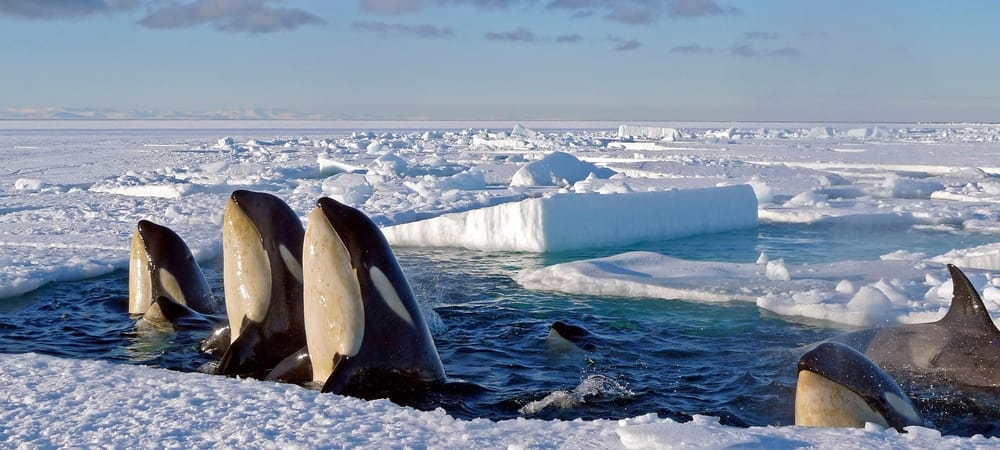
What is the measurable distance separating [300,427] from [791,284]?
22.1 feet

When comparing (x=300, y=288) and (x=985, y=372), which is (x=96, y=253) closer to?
(x=300, y=288)

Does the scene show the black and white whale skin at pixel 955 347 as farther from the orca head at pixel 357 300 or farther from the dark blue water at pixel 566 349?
the orca head at pixel 357 300

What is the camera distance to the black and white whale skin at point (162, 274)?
7832mm

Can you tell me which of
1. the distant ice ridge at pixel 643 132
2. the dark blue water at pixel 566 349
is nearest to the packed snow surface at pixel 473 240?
the dark blue water at pixel 566 349

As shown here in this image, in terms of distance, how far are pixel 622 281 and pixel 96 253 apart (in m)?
6.43

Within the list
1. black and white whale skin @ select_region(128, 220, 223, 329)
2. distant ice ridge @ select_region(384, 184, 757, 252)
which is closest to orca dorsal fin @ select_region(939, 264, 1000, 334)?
black and white whale skin @ select_region(128, 220, 223, 329)

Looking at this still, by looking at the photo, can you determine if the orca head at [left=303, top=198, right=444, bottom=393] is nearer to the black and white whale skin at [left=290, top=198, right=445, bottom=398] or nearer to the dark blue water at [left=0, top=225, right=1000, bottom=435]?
the black and white whale skin at [left=290, top=198, right=445, bottom=398]

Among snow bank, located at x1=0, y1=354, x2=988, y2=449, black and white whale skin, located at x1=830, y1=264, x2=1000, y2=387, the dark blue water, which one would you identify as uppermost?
snow bank, located at x1=0, y1=354, x2=988, y2=449

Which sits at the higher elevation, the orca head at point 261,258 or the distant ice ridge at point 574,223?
the orca head at point 261,258

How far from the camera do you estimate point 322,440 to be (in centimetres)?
342

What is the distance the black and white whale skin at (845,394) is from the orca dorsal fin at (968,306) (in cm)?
139

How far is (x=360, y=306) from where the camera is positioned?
523 centimetres

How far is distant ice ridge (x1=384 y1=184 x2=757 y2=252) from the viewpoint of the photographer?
13.1 metres

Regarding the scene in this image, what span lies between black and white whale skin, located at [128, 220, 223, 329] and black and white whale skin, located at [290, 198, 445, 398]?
2.74 metres
